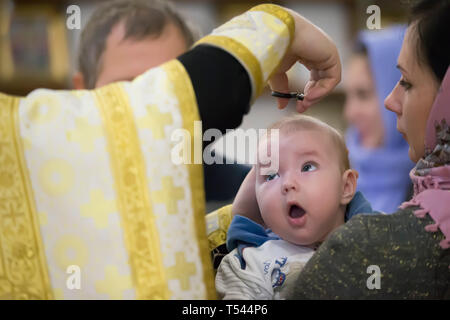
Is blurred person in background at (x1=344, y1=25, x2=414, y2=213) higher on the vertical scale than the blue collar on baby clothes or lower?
lower

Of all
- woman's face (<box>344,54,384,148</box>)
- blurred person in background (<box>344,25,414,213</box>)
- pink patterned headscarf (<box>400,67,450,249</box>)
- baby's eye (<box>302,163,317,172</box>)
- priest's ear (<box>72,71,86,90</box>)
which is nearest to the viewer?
pink patterned headscarf (<box>400,67,450,249</box>)

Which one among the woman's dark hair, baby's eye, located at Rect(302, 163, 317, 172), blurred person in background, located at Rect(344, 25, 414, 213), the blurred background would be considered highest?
the woman's dark hair

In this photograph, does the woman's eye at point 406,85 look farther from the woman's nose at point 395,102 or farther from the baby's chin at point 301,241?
the baby's chin at point 301,241

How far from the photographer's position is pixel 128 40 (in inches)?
56.7

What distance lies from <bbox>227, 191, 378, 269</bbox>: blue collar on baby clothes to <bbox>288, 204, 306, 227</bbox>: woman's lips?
0.07 m

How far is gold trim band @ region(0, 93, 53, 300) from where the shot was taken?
68 centimetres

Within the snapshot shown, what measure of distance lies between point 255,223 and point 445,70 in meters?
0.33

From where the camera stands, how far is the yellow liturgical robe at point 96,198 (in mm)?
680

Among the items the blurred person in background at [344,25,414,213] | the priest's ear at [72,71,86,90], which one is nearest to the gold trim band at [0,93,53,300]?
the priest's ear at [72,71,86,90]

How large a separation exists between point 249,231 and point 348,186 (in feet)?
0.51

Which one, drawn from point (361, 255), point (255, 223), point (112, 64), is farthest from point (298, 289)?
point (112, 64)

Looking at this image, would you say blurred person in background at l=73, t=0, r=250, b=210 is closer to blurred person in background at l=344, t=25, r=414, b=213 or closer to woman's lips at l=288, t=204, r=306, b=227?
woman's lips at l=288, t=204, r=306, b=227

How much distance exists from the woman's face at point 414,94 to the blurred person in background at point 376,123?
5.93 feet
